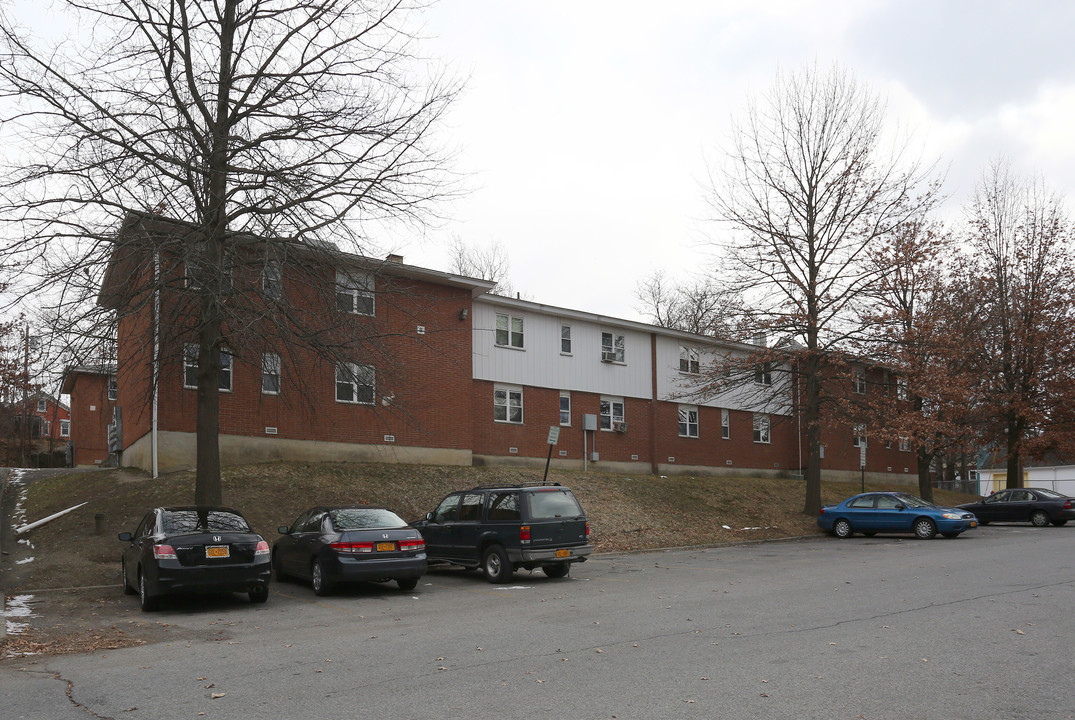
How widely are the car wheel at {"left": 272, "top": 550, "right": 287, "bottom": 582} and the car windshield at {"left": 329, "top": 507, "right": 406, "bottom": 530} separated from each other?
2173 mm

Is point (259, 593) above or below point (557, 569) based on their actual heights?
above

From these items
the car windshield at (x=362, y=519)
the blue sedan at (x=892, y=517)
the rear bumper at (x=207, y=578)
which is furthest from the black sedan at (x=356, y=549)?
the blue sedan at (x=892, y=517)

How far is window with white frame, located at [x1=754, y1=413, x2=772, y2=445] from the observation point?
41.8 metres

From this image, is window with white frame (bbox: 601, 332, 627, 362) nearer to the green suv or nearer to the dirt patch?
the dirt patch

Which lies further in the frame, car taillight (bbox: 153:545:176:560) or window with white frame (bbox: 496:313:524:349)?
window with white frame (bbox: 496:313:524:349)

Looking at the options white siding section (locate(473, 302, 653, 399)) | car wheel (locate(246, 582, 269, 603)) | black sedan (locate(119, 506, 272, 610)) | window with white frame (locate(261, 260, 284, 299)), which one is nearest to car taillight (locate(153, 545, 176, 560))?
black sedan (locate(119, 506, 272, 610))

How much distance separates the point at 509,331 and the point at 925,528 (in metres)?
15.7

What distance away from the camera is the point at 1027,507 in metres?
30.3

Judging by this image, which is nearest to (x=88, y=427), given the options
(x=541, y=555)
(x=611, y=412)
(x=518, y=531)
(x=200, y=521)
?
(x=611, y=412)

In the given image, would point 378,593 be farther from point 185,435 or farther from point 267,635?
point 185,435

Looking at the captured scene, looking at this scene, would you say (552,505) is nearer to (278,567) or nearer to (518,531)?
(518,531)

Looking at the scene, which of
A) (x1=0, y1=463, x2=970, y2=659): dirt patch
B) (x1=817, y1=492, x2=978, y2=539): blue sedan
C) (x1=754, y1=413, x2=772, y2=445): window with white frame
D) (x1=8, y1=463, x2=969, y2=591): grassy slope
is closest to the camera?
(x1=0, y1=463, x2=970, y2=659): dirt patch

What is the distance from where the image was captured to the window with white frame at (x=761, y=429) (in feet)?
137

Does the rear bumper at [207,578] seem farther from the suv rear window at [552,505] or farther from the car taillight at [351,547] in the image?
the suv rear window at [552,505]
